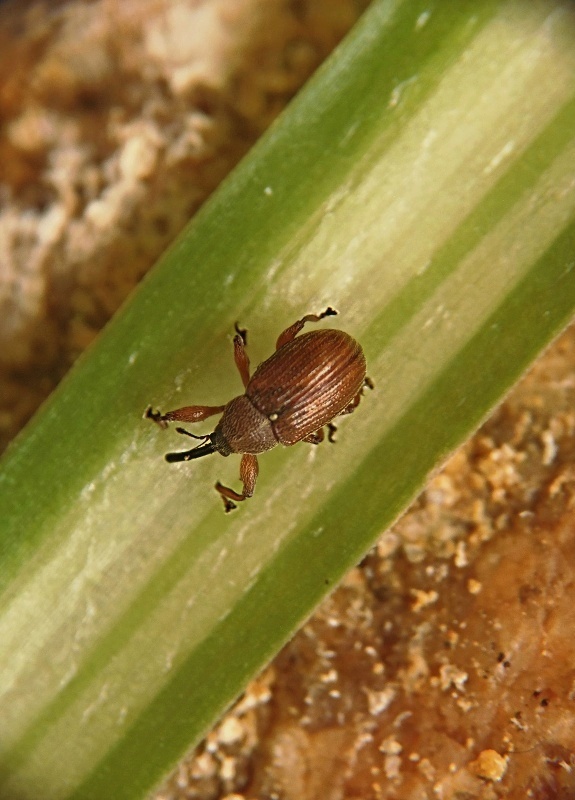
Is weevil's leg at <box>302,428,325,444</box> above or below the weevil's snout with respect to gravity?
above

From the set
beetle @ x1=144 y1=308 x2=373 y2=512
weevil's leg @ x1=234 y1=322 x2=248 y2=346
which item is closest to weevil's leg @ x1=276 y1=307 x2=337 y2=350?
beetle @ x1=144 y1=308 x2=373 y2=512

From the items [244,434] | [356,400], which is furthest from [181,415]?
[356,400]

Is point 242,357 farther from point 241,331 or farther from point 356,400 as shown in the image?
point 356,400

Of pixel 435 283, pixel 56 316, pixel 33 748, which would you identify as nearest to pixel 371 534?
pixel 435 283

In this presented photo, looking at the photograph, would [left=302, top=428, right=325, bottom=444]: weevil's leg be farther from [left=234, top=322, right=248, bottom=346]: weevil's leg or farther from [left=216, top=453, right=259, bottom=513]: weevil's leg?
[left=234, top=322, right=248, bottom=346]: weevil's leg

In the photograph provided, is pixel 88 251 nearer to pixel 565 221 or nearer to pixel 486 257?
pixel 486 257

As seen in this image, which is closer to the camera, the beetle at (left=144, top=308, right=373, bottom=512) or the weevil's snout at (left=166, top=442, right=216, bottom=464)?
the beetle at (left=144, top=308, right=373, bottom=512)
